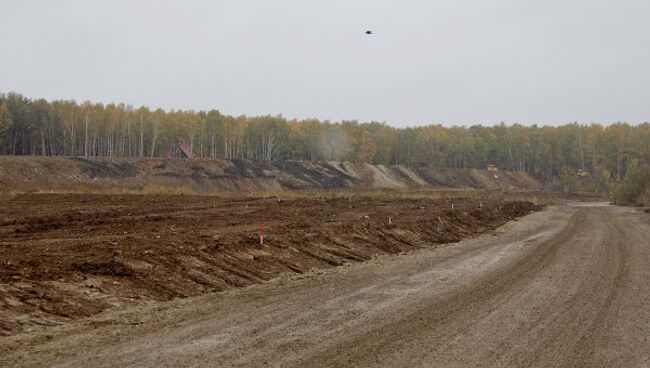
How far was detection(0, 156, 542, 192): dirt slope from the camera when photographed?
63.4 meters

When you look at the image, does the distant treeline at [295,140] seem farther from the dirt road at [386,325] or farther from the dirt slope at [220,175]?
the dirt road at [386,325]

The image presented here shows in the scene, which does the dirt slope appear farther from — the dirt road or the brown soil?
the dirt road

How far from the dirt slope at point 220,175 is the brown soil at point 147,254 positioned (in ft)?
121

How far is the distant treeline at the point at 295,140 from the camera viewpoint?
95.6 metres

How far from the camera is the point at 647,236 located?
24672mm

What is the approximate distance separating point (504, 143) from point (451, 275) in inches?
5625

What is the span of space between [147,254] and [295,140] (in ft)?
366

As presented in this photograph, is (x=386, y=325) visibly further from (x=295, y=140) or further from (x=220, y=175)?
(x=295, y=140)

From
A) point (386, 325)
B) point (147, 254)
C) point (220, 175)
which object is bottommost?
point (386, 325)

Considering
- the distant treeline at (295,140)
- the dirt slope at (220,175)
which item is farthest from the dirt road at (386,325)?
the distant treeline at (295,140)

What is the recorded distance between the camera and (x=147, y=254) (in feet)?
43.5

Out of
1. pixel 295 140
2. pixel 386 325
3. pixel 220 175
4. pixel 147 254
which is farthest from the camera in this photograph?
pixel 295 140

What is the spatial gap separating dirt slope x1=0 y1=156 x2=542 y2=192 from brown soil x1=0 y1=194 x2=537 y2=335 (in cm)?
3683

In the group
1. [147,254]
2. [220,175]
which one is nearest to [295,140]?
[220,175]
